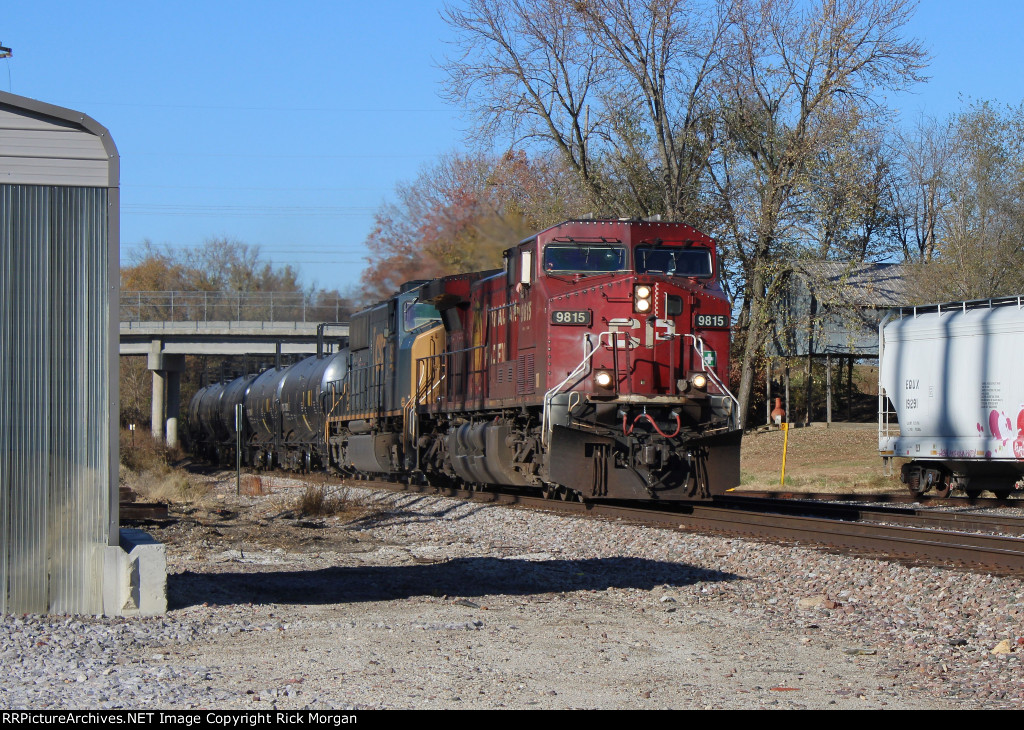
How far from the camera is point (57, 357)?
25.5ft

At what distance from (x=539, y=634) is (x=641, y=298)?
25.8 ft

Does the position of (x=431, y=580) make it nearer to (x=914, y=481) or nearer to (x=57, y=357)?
(x=57, y=357)

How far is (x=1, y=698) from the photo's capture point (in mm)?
5566

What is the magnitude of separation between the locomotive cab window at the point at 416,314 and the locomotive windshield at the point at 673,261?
24.9 ft

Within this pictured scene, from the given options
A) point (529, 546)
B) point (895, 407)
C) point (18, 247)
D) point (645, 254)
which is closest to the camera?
point (18, 247)

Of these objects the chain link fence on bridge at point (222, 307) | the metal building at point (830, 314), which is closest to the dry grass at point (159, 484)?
the metal building at point (830, 314)

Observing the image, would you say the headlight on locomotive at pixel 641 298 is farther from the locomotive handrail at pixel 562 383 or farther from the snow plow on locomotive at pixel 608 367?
the locomotive handrail at pixel 562 383

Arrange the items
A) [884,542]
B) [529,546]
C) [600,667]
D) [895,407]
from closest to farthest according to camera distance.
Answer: [600,667] < [884,542] < [529,546] < [895,407]

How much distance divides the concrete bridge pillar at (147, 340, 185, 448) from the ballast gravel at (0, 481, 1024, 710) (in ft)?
132

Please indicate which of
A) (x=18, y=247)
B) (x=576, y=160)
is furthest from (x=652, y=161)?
(x=18, y=247)

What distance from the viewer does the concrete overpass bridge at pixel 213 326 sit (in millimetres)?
48344
